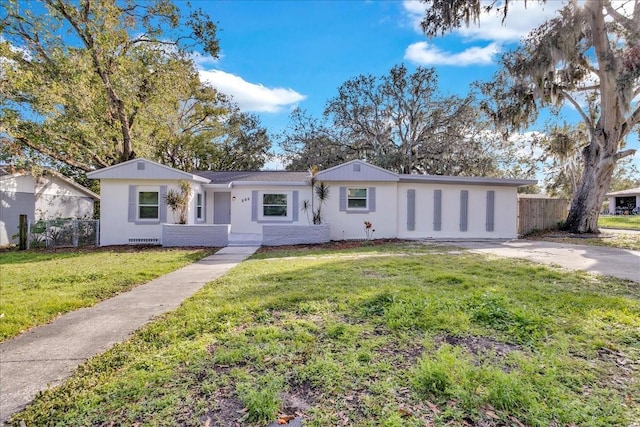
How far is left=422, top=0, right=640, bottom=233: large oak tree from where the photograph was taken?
10594mm

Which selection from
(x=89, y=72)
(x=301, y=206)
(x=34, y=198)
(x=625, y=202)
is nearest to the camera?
(x=89, y=72)

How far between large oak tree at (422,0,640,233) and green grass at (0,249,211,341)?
10.7 m

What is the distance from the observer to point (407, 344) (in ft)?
10.2

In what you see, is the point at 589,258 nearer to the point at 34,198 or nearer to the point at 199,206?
the point at 199,206

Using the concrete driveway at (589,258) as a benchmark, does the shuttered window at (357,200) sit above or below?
above

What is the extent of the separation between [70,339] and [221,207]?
11.1 m

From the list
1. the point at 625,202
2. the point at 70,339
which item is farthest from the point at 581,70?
the point at 625,202

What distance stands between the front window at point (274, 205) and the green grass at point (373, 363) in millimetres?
8520

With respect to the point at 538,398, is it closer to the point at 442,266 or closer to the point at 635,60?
the point at 442,266

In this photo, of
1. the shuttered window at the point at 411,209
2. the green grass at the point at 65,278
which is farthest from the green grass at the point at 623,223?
the green grass at the point at 65,278

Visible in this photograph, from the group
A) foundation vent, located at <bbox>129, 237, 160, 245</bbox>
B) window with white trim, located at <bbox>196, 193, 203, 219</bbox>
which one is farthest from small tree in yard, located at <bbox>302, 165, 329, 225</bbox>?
foundation vent, located at <bbox>129, 237, 160, 245</bbox>

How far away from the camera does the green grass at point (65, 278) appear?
4238 millimetres

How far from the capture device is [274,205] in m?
13.4

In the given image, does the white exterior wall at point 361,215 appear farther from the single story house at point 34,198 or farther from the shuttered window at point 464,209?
the single story house at point 34,198
